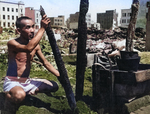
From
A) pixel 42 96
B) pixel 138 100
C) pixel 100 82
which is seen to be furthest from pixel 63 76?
pixel 138 100

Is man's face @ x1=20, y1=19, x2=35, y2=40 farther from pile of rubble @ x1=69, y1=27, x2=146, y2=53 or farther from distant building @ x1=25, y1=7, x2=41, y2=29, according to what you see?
pile of rubble @ x1=69, y1=27, x2=146, y2=53

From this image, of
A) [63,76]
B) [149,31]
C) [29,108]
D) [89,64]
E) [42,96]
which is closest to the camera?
[63,76]

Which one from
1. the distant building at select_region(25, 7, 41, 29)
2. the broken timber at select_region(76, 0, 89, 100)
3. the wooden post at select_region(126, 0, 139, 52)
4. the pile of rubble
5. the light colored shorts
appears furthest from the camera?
the pile of rubble

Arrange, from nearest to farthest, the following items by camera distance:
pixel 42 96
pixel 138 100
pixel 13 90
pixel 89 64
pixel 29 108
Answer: pixel 13 90 → pixel 29 108 → pixel 138 100 → pixel 42 96 → pixel 89 64

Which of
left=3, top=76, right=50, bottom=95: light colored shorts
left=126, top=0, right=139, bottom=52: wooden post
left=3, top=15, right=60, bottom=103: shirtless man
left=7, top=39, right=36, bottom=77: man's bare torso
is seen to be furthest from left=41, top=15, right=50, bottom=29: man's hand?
left=126, top=0, right=139, bottom=52: wooden post

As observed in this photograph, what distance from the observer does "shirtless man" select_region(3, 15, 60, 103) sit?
109 inches

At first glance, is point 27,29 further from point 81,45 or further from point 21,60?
point 81,45

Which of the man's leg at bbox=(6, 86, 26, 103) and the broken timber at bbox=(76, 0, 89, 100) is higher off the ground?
the broken timber at bbox=(76, 0, 89, 100)

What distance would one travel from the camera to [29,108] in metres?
3.39

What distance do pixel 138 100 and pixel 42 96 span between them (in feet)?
6.52

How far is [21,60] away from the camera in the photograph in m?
2.97

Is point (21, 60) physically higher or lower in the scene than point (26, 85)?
higher

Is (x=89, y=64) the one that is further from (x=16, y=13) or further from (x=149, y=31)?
(x=149, y=31)

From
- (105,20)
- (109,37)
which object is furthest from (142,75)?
(105,20)
